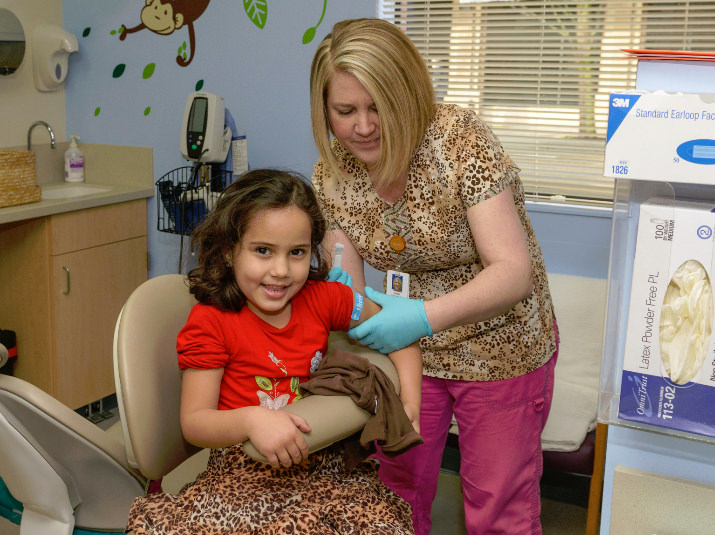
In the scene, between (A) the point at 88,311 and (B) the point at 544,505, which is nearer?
(B) the point at 544,505

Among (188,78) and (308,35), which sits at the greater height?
(308,35)

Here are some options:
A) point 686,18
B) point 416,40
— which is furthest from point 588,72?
point 416,40

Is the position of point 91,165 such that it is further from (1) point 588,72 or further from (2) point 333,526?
(2) point 333,526

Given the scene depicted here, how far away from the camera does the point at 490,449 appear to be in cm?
163

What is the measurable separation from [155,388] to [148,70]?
2.48 metres

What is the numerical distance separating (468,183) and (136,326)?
68 centimetres

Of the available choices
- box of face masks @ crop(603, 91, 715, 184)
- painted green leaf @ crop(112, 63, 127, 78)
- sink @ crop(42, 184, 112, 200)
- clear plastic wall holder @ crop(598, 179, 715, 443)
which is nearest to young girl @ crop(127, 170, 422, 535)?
clear plastic wall holder @ crop(598, 179, 715, 443)

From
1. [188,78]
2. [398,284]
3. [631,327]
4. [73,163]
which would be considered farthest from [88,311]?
[631,327]

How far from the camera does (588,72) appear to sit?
8.96 ft

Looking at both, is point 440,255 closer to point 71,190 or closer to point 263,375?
point 263,375

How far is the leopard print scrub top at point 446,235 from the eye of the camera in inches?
60.4

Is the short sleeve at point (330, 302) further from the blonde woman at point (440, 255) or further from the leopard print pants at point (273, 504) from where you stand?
the leopard print pants at point (273, 504)

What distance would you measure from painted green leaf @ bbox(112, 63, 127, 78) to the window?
4.25 feet

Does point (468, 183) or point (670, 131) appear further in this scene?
point (468, 183)
